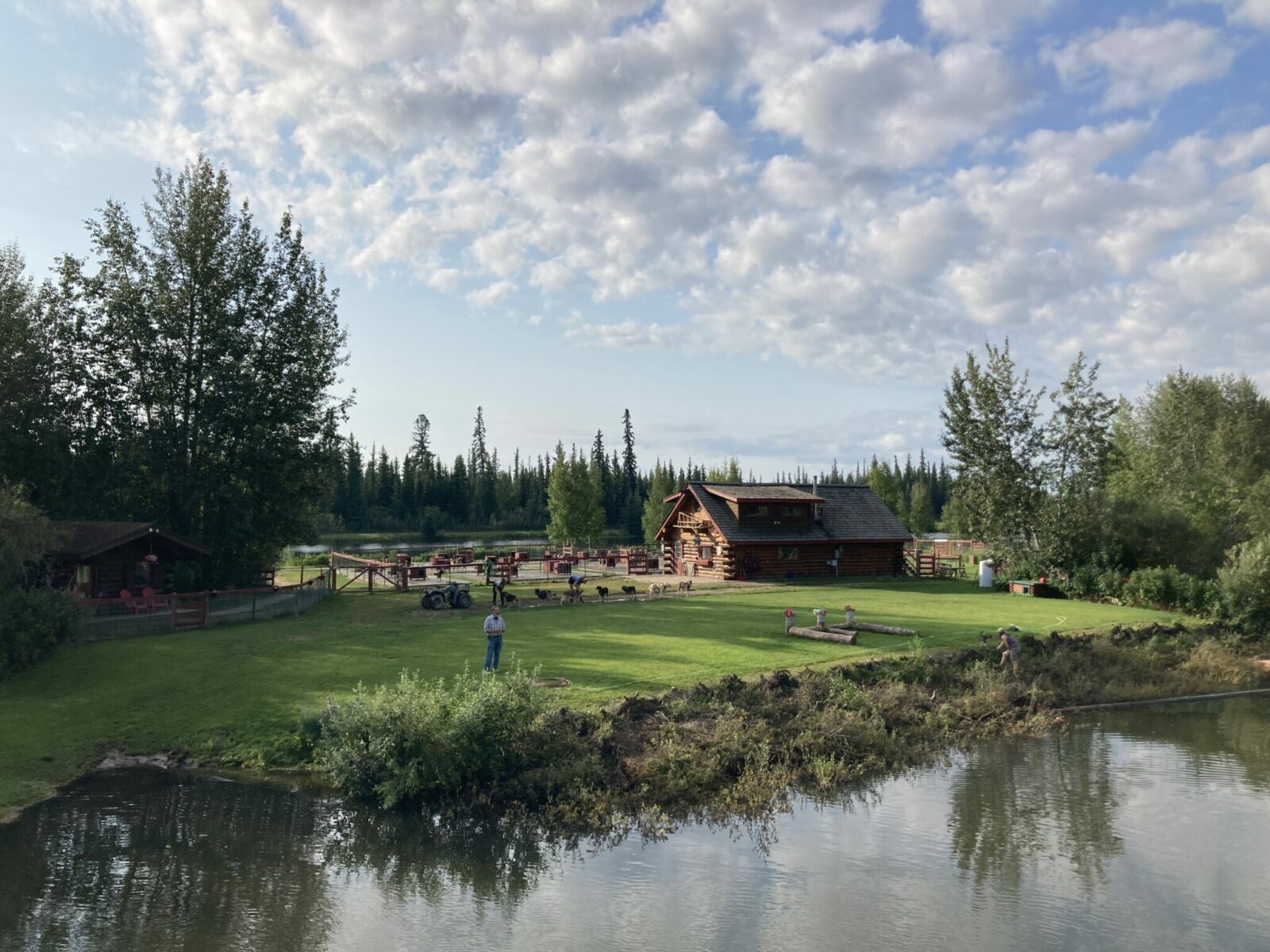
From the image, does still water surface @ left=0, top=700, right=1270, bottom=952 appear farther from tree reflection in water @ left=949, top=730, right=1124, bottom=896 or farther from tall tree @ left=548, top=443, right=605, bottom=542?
tall tree @ left=548, top=443, right=605, bottom=542

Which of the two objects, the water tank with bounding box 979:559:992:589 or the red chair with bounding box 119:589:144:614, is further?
the water tank with bounding box 979:559:992:589

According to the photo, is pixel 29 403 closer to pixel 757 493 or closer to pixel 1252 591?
pixel 757 493

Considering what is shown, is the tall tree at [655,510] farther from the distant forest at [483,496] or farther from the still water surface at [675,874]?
the still water surface at [675,874]

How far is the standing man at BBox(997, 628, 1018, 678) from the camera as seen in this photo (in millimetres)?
24109

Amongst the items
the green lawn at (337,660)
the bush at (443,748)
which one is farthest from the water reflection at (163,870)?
the green lawn at (337,660)

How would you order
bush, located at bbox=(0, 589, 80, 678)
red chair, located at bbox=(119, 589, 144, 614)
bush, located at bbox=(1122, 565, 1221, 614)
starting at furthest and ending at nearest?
bush, located at bbox=(1122, 565, 1221, 614)
red chair, located at bbox=(119, 589, 144, 614)
bush, located at bbox=(0, 589, 80, 678)

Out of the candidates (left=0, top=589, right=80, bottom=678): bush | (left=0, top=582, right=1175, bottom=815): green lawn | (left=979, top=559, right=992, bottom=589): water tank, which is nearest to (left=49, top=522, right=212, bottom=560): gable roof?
(left=0, top=589, right=80, bottom=678): bush

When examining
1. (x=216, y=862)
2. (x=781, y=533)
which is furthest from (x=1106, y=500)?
(x=216, y=862)

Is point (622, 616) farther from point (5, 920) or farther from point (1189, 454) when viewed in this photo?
point (1189, 454)

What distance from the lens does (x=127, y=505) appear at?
125 feet

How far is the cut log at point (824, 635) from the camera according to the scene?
26500 mm

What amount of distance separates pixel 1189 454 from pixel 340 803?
191ft

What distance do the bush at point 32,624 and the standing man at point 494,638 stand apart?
1282cm

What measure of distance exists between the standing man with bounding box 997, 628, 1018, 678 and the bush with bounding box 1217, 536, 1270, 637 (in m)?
13.7
